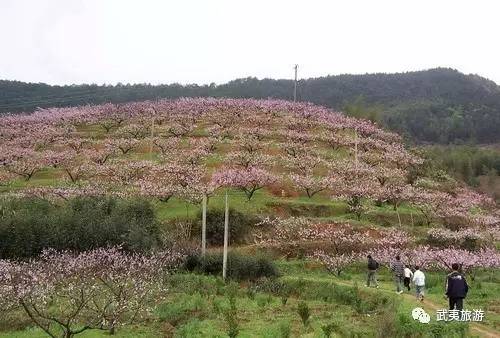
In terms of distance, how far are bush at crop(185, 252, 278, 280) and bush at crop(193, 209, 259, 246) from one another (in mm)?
6800

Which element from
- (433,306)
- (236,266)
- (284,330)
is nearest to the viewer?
(284,330)

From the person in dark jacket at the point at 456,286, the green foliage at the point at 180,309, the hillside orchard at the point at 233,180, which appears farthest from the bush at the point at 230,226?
the person in dark jacket at the point at 456,286

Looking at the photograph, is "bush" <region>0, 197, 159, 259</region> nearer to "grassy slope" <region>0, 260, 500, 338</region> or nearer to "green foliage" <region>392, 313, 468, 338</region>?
"grassy slope" <region>0, 260, 500, 338</region>

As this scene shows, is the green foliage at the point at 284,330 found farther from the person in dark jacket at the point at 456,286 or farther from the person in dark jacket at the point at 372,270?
the person in dark jacket at the point at 372,270

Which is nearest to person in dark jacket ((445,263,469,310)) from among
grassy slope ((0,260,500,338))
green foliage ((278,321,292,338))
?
grassy slope ((0,260,500,338))

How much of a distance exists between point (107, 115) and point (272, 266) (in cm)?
5142

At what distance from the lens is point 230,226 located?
144 ft

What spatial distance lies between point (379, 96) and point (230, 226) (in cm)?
12272

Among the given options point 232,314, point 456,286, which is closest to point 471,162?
point 456,286

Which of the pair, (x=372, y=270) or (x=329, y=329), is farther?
(x=372, y=270)

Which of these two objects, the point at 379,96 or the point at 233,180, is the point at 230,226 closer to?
the point at 233,180

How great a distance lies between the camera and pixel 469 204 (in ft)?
168

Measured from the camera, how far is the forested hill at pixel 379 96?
13000 cm

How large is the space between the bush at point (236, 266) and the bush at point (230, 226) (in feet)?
22.3
